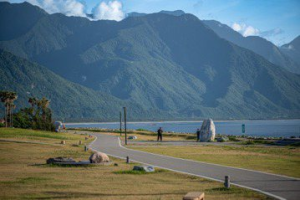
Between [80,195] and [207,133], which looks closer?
[80,195]

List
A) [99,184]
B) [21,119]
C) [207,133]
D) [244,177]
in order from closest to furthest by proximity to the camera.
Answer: [99,184]
[244,177]
[207,133]
[21,119]

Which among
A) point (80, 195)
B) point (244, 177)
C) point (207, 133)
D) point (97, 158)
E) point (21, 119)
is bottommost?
point (80, 195)

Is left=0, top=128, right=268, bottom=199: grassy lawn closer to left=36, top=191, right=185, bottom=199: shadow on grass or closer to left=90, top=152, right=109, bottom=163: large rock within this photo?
left=36, top=191, right=185, bottom=199: shadow on grass

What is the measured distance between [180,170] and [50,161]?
7958 mm

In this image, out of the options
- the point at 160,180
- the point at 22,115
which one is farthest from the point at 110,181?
the point at 22,115

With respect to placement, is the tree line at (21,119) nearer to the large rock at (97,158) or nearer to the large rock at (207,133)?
the large rock at (207,133)

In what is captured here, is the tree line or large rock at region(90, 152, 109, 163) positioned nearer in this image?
large rock at region(90, 152, 109, 163)

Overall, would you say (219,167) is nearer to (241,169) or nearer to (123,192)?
(241,169)

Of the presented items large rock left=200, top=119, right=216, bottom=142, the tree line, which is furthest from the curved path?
the tree line

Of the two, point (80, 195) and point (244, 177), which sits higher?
point (244, 177)

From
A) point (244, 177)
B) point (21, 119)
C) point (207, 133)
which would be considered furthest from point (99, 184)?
point (21, 119)

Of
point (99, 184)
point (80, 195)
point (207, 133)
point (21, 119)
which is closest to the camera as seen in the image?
point (80, 195)

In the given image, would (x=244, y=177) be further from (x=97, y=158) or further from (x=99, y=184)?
(x=97, y=158)

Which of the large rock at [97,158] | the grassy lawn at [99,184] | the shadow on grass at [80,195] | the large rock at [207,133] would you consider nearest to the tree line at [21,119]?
the large rock at [207,133]
